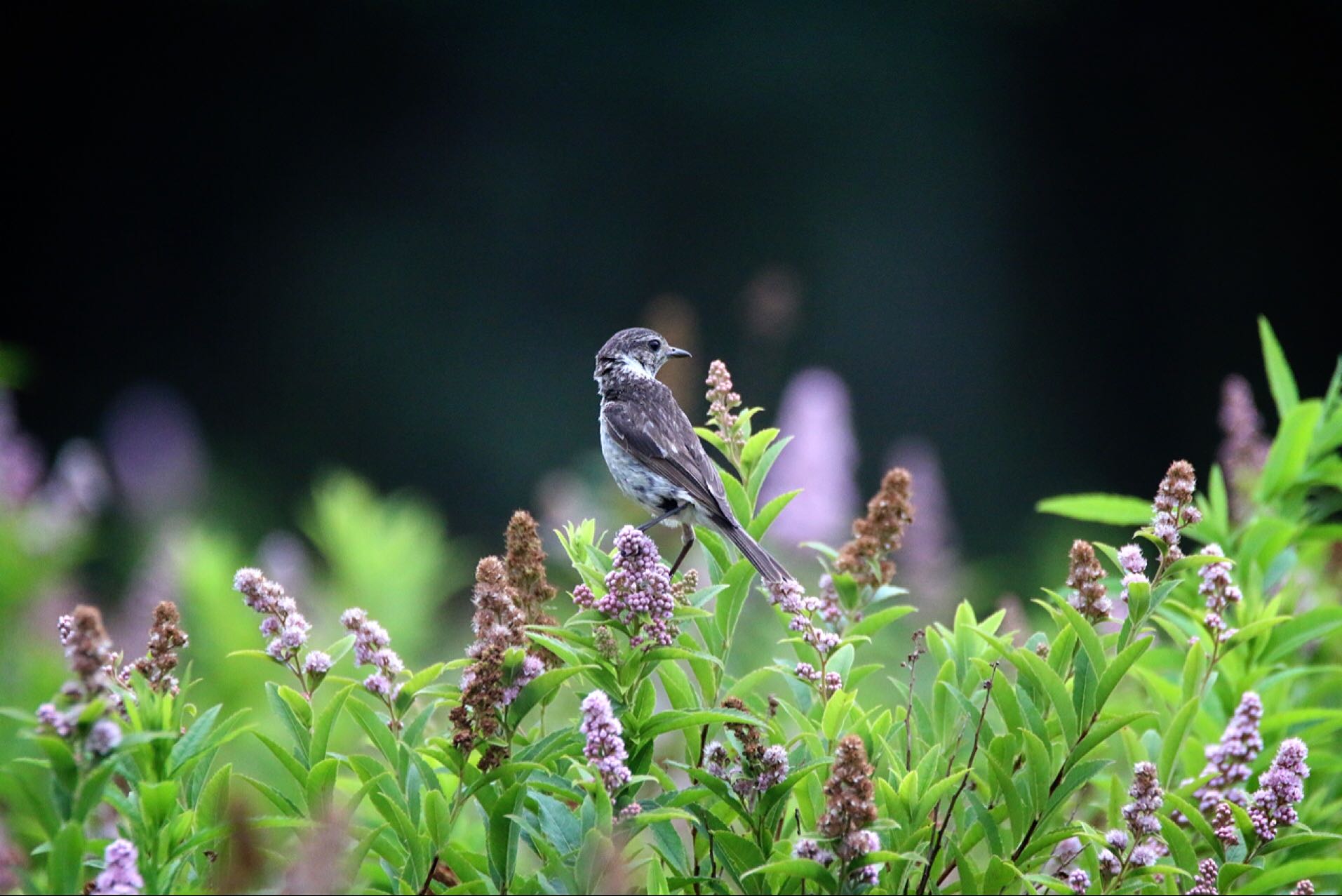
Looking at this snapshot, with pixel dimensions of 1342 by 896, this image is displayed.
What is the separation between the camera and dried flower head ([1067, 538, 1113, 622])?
1755 mm

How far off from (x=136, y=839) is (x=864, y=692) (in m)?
2.43

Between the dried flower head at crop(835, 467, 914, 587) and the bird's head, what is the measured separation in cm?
134

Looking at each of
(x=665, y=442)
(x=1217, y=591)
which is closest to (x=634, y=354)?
(x=665, y=442)

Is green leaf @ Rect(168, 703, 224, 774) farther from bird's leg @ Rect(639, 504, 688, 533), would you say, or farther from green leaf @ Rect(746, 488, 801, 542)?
bird's leg @ Rect(639, 504, 688, 533)

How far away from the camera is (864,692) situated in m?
3.64

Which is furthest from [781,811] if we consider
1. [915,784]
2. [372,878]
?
[372,878]

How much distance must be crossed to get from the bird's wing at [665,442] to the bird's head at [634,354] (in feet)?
0.71

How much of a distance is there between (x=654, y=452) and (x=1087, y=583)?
1.34 m

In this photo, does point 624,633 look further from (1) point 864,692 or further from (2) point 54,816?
(1) point 864,692

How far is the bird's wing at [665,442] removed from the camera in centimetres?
278

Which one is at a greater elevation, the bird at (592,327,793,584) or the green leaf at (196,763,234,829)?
the bird at (592,327,793,584)

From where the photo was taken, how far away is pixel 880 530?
2.17 m

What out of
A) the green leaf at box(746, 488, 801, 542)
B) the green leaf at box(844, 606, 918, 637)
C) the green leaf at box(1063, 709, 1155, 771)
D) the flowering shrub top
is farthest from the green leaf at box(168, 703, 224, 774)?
the green leaf at box(1063, 709, 1155, 771)

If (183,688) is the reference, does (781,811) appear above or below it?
below
